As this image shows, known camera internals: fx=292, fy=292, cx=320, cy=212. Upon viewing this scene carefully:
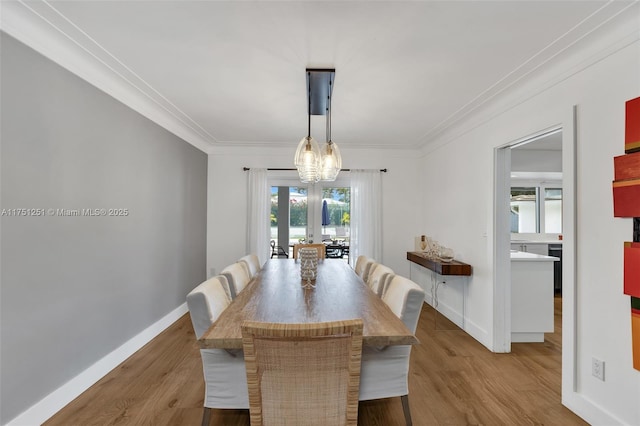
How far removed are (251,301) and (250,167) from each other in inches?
129

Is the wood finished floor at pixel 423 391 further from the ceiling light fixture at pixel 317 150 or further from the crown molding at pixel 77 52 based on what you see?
the crown molding at pixel 77 52

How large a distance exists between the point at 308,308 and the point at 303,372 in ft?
2.01

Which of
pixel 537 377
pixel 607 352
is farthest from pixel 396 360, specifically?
pixel 537 377

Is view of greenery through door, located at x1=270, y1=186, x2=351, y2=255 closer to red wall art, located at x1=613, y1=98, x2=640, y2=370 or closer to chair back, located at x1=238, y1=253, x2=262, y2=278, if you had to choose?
chair back, located at x1=238, y1=253, x2=262, y2=278

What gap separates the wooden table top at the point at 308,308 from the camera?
1420 mm

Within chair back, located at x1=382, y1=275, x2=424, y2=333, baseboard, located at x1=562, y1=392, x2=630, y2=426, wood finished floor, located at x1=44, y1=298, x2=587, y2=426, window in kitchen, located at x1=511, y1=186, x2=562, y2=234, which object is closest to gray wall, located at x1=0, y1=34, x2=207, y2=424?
wood finished floor, located at x1=44, y1=298, x2=587, y2=426

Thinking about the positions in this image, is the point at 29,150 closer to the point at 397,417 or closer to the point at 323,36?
the point at 323,36

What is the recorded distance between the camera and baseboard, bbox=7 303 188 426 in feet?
6.01

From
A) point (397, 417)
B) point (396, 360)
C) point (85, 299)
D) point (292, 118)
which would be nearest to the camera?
point (396, 360)

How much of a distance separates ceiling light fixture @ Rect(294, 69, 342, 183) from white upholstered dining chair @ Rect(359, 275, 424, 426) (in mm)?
1297

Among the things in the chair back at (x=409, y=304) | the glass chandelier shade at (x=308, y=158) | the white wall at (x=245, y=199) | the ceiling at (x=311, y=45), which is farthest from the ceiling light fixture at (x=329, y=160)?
the white wall at (x=245, y=199)

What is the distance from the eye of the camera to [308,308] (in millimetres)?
1834

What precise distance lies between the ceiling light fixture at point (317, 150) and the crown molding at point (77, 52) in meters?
1.49

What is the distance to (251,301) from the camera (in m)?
1.96
